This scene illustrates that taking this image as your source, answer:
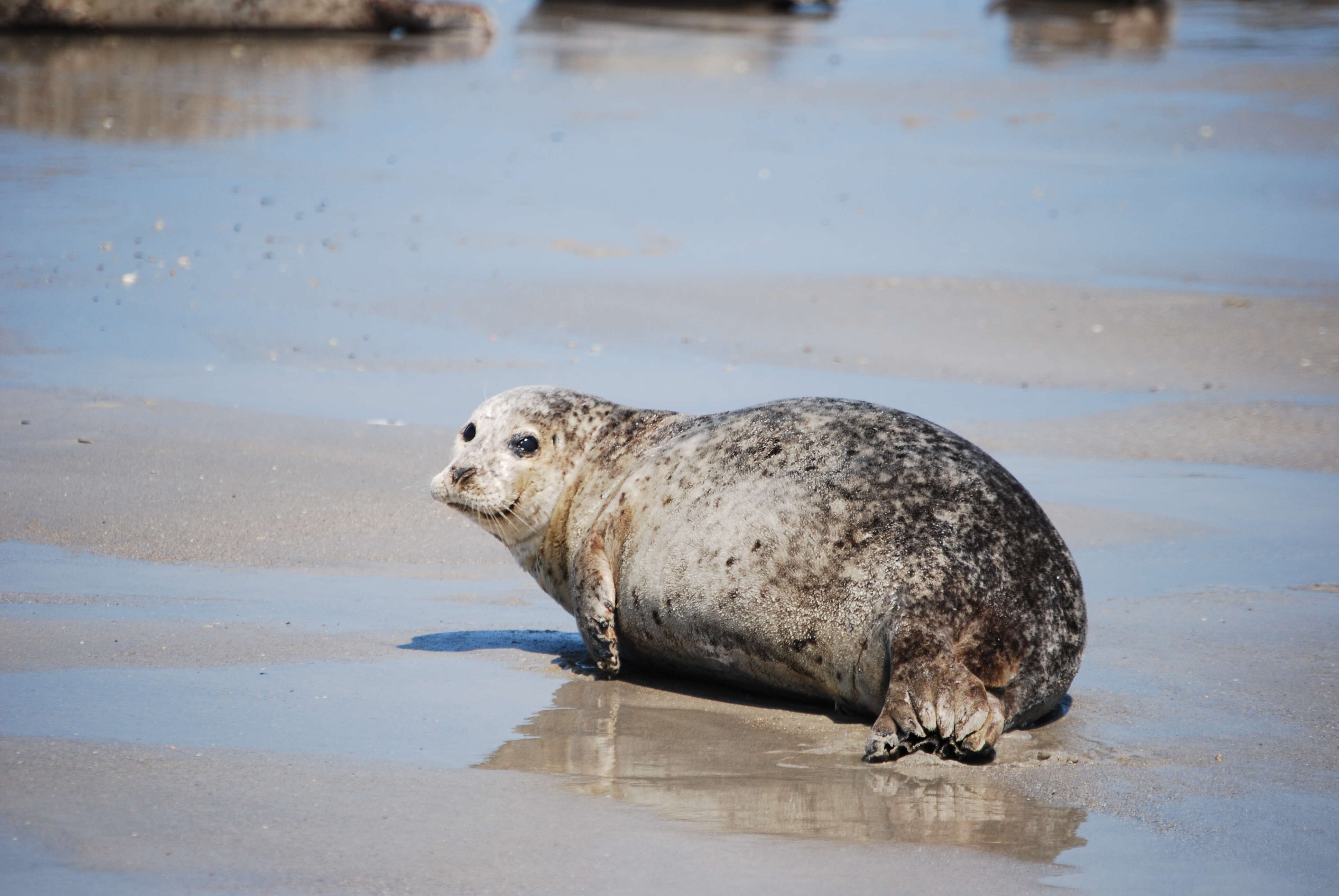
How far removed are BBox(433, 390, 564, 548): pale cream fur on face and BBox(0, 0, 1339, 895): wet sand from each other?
31 cm

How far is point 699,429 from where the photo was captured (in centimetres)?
455

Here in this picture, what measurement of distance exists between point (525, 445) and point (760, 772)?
156 cm

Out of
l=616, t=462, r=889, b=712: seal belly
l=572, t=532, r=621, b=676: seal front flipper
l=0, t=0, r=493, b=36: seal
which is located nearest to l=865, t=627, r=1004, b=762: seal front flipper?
l=616, t=462, r=889, b=712: seal belly

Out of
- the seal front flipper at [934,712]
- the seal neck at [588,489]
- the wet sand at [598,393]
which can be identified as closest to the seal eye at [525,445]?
the seal neck at [588,489]

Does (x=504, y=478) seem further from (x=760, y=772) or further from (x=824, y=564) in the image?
(x=760, y=772)

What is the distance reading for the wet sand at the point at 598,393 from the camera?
3.17m

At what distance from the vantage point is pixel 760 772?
3.55m

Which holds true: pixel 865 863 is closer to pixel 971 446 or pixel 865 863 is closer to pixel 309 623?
pixel 971 446

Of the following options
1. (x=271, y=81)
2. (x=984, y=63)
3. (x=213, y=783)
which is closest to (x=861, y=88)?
(x=984, y=63)

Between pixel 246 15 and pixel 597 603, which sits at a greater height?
pixel 246 15

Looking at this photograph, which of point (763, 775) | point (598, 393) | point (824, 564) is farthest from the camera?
point (598, 393)

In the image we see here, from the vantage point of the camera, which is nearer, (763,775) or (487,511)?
(763,775)

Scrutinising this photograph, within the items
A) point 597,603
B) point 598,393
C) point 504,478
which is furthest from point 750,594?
point 598,393

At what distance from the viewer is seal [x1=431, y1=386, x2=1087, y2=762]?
3752mm
